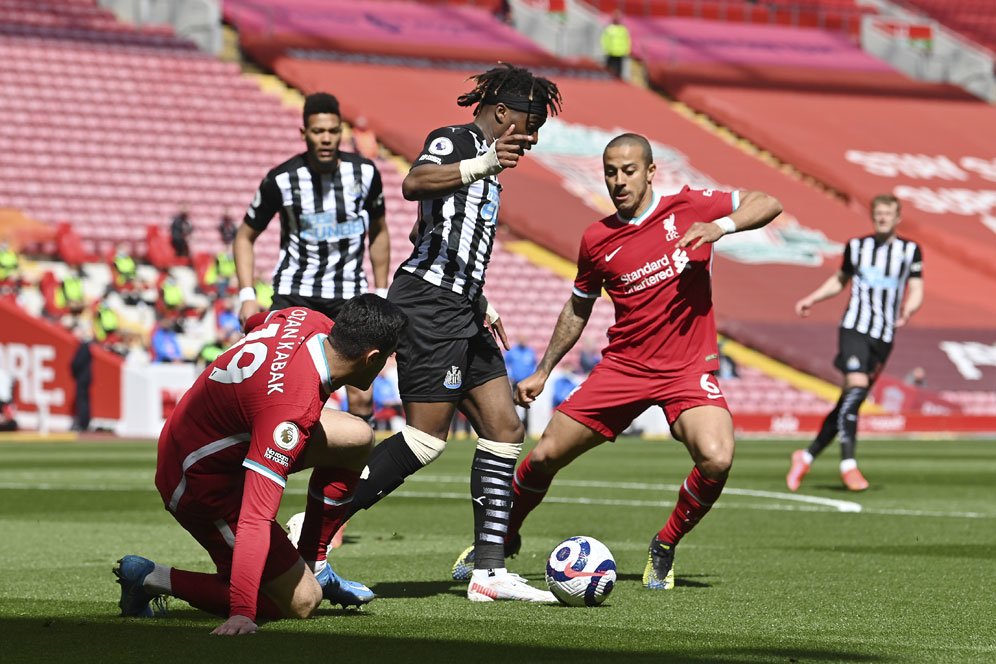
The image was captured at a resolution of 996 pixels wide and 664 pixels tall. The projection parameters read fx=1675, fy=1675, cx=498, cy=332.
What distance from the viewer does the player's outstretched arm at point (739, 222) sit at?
6.91 m

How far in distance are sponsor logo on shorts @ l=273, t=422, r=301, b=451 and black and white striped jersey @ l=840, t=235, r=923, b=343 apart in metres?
8.66

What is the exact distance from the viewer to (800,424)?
27.4 m

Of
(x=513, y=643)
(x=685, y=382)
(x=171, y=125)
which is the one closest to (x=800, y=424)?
(x=171, y=125)

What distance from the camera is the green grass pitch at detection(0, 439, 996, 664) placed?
17.8ft

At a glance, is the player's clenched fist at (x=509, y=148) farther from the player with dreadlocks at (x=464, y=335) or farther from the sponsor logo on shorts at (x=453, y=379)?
the sponsor logo on shorts at (x=453, y=379)

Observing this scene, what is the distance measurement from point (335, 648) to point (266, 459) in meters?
0.65

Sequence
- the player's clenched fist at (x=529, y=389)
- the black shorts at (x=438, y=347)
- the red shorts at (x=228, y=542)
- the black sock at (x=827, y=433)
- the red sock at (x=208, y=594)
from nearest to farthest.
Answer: the red shorts at (x=228, y=542)
the red sock at (x=208, y=594)
the black shorts at (x=438, y=347)
the player's clenched fist at (x=529, y=389)
the black sock at (x=827, y=433)

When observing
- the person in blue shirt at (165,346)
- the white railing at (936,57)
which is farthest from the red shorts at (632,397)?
the white railing at (936,57)

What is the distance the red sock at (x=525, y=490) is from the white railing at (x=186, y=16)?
96.6ft

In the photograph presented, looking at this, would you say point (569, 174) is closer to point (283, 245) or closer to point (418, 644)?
point (283, 245)

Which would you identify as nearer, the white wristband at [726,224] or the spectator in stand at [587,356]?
the white wristband at [726,224]

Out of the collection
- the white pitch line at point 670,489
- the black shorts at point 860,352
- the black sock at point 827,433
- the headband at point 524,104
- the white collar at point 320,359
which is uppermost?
the headband at point 524,104

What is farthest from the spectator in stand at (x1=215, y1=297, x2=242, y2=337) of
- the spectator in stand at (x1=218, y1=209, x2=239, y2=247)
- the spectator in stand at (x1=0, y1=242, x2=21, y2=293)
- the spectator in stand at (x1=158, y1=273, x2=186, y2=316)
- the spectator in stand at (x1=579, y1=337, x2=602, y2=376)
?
the spectator in stand at (x1=579, y1=337, x2=602, y2=376)

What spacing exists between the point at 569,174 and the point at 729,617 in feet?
101
